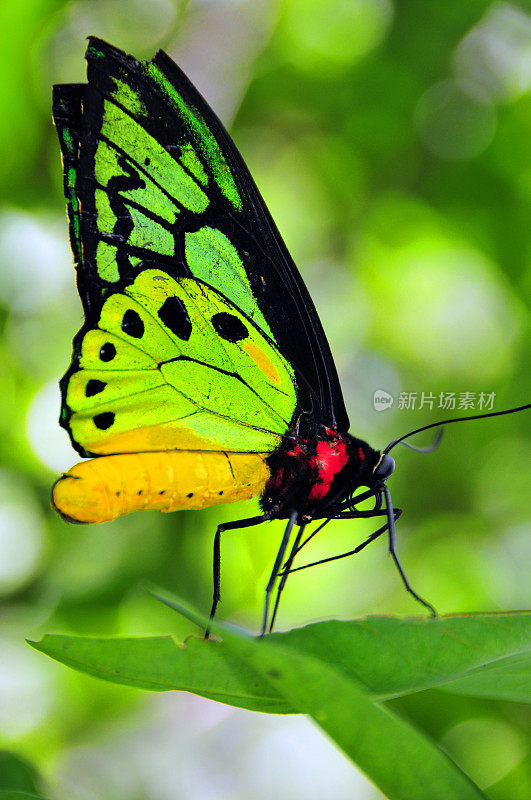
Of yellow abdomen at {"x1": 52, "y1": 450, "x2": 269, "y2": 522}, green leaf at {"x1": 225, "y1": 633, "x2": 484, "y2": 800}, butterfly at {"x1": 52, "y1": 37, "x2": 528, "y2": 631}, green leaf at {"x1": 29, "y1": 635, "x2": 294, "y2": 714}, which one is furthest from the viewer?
butterfly at {"x1": 52, "y1": 37, "x2": 528, "y2": 631}

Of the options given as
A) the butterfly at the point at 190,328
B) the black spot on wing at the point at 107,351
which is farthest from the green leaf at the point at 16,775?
the black spot on wing at the point at 107,351

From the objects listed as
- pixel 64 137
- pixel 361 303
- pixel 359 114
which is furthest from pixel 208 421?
pixel 359 114

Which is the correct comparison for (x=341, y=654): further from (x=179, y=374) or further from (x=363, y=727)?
(x=179, y=374)

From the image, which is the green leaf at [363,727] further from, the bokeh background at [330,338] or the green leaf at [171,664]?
the bokeh background at [330,338]

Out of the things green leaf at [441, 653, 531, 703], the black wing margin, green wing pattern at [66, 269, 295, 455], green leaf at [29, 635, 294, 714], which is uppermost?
the black wing margin

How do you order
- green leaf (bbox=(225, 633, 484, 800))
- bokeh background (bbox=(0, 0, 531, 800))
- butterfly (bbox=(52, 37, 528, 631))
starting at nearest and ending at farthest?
green leaf (bbox=(225, 633, 484, 800))
butterfly (bbox=(52, 37, 528, 631))
bokeh background (bbox=(0, 0, 531, 800))

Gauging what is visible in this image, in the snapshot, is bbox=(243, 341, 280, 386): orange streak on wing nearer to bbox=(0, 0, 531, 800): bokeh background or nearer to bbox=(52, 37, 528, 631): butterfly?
bbox=(52, 37, 528, 631): butterfly

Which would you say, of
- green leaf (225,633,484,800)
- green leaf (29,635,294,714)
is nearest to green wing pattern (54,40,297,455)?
green leaf (29,635,294,714)
